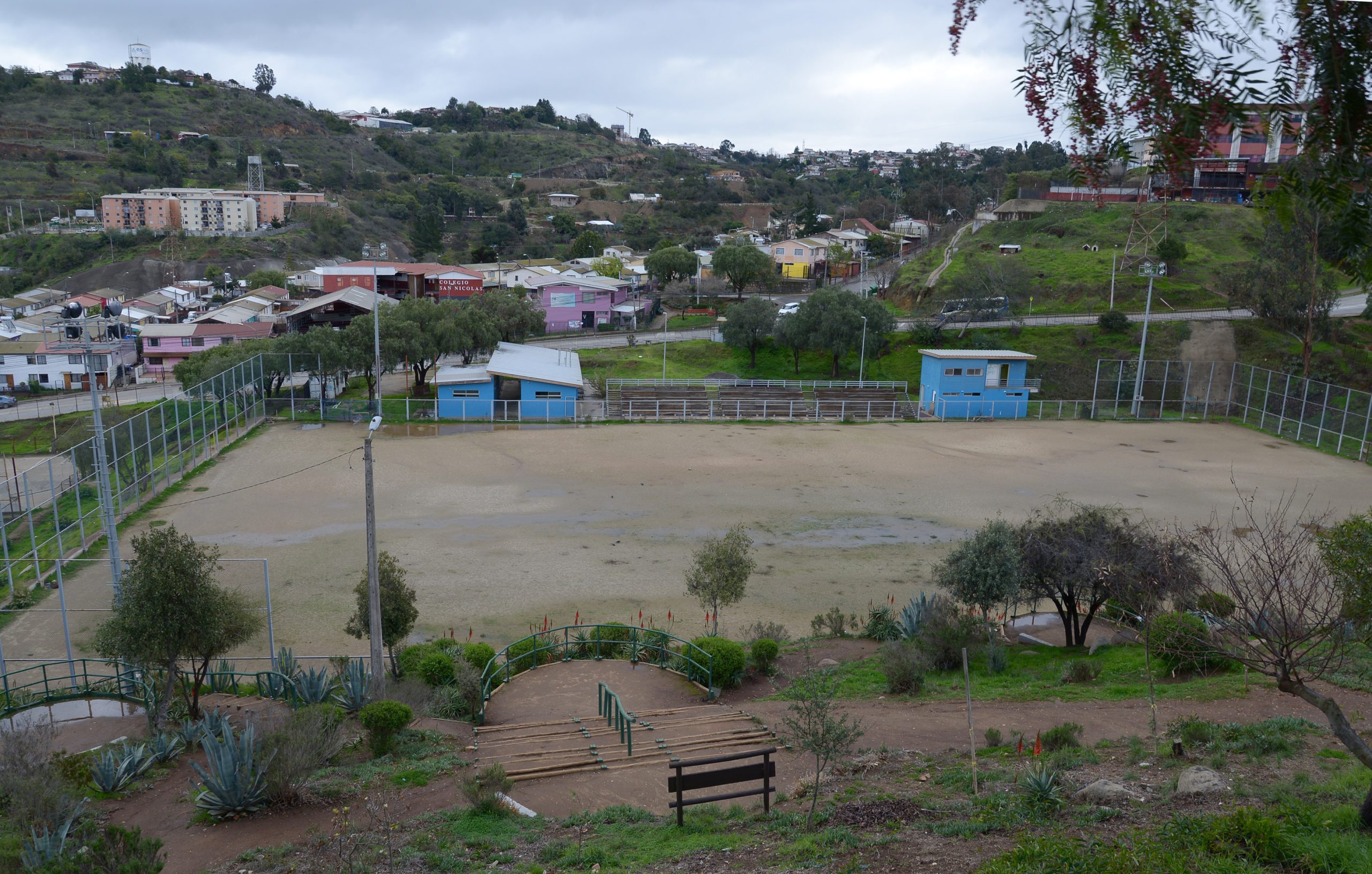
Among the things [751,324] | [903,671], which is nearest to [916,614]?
[903,671]

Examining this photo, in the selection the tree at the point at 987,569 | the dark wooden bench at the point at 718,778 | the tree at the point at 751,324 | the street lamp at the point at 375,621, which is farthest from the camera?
the tree at the point at 751,324

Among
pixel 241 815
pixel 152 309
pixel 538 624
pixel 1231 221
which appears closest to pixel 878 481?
pixel 538 624

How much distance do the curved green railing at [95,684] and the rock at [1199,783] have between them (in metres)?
9.94

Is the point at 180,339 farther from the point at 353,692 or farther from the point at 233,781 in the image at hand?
the point at 233,781

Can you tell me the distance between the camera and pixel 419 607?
619 inches

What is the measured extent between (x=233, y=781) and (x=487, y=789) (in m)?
2.24

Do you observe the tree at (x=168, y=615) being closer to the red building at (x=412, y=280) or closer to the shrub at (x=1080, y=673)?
the shrub at (x=1080, y=673)

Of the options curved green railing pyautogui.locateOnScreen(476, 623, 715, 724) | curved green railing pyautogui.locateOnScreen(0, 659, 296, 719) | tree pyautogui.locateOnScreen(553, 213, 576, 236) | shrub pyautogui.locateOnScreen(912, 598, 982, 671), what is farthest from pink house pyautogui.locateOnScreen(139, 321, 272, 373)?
tree pyautogui.locateOnScreen(553, 213, 576, 236)

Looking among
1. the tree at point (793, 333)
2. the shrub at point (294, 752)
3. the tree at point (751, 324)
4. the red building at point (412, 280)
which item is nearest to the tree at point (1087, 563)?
the shrub at point (294, 752)

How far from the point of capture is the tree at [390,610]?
12.8 meters

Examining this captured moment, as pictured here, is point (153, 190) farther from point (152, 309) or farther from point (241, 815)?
point (241, 815)

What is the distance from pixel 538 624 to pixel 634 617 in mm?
1652

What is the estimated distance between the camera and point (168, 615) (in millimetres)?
10641

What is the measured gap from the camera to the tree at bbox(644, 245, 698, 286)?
2527 inches
